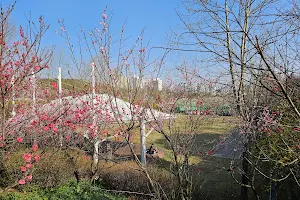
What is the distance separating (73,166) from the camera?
21.7ft

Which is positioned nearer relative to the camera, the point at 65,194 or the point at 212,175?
the point at 65,194

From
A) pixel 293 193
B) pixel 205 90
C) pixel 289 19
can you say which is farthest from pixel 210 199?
pixel 289 19

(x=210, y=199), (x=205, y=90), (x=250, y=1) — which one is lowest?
(x=210, y=199)

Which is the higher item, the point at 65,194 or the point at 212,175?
the point at 65,194

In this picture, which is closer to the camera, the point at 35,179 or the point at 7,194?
the point at 7,194

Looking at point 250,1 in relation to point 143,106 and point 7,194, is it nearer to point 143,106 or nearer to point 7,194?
point 143,106

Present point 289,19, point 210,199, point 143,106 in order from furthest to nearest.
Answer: point 210,199 < point 143,106 < point 289,19

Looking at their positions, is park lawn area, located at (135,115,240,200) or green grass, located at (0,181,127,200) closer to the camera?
green grass, located at (0,181,127,200)

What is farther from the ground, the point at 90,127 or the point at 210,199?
the point at 90,127

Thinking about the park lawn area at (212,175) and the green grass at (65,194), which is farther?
the park lawn area at (212,175)

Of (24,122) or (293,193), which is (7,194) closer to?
(24,122)

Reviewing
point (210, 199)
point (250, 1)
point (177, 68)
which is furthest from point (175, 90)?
point (210, 199)

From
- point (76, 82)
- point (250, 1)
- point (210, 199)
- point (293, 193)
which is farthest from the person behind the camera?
point (76, 82)

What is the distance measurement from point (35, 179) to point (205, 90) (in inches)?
179
